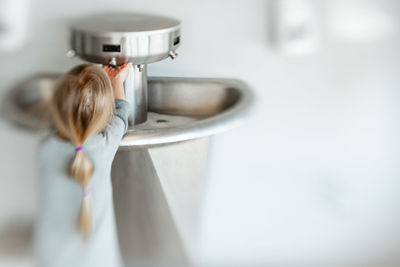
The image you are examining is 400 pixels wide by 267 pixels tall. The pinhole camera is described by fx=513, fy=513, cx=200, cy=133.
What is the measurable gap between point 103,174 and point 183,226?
0.80 ft

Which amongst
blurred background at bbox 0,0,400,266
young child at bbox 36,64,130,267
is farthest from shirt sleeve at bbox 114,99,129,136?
blurred background at bbox 0,0,400,266

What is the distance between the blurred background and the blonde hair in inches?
3.2

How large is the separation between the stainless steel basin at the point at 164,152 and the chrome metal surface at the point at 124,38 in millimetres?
97

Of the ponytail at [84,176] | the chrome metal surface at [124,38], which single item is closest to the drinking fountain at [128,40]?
the chrome metal surface at [124,38]

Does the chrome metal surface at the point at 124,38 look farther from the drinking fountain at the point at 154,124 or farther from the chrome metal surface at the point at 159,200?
the chrome metal surface at the point at 159,200

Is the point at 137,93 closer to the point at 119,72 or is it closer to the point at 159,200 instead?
the point at 119,72

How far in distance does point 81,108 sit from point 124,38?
4.3 inches

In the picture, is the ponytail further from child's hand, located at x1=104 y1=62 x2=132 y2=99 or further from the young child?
child's hand, located at x1=104 y1=62 x2=132 y2=99

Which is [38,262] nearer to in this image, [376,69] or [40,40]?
[40,40]

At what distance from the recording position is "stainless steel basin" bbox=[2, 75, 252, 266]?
2.39 feet

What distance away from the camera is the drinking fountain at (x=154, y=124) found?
0.70m

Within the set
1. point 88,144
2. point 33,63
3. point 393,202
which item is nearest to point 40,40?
point 33,63

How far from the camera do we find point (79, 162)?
68 centimetres

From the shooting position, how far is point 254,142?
89 cm
